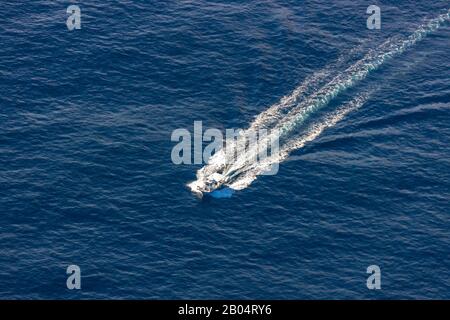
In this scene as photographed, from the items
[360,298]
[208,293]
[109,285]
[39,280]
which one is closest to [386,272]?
[360,298]

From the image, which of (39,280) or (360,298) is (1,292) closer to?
(39,280)
